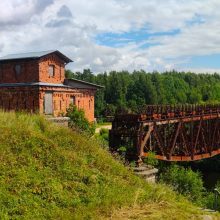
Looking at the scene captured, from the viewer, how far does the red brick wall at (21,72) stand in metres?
34.8

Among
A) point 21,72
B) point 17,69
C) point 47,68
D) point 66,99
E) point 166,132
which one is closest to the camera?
point 166,132

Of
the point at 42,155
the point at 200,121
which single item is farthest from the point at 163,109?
the point at 42,155

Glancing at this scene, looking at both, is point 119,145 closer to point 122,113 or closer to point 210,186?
point 122,113

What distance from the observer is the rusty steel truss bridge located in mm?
19703

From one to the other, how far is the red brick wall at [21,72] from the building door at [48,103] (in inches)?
89.0

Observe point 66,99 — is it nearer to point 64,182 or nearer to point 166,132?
point 166,132

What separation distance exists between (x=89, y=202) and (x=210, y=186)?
3120 cm

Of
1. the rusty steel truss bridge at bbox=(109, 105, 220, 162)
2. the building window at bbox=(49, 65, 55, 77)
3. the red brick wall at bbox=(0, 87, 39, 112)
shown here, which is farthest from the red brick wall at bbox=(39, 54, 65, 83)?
the rusty steel truss bridge at bbox=(109, 105, 220, 162)

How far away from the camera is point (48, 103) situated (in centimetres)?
3328

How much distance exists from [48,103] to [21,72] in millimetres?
4965

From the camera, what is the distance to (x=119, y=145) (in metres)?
20.6

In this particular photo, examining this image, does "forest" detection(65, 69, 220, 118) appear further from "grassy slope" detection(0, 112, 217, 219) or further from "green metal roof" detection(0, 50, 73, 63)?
"grassy slope" detection(0, 112, 217, 219)

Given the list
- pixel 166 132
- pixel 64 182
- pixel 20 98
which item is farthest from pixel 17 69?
pixel 64 182

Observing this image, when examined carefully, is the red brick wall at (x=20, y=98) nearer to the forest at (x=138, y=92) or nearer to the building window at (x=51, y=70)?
the building window at (x=51, y=70)
